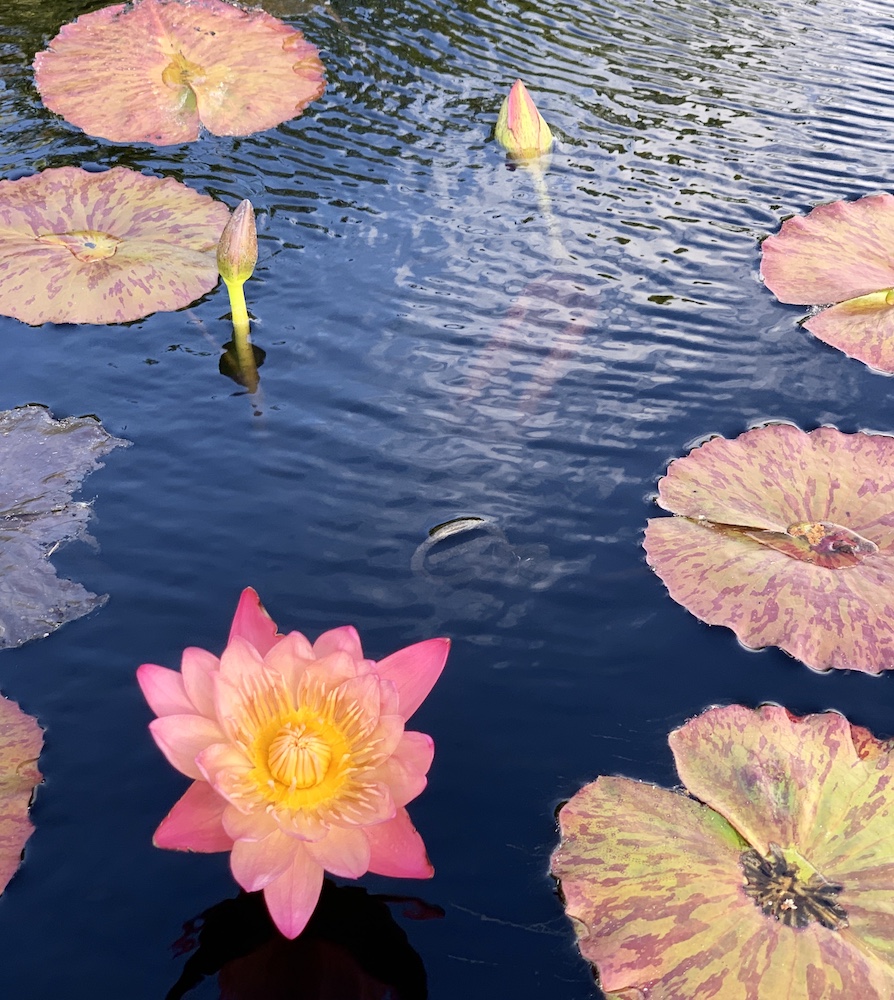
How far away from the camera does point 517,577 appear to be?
274 cm

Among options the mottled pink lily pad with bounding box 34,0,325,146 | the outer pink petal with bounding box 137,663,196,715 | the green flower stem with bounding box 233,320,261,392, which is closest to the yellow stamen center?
the outer pink petal with bounding box 137,663,196,715

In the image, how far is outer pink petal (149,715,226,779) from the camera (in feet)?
5.86

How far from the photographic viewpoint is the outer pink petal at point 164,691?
184 centimetres

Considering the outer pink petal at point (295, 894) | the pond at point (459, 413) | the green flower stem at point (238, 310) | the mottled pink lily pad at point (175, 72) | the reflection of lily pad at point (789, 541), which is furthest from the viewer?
the mottled pink lily pad at point (175, 72)

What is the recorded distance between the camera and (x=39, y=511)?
2.84 metres

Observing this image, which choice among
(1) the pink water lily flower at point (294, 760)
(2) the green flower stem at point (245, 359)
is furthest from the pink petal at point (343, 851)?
(2) the green flower stem at point (245, 359)

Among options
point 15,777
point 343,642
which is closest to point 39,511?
point 15,777

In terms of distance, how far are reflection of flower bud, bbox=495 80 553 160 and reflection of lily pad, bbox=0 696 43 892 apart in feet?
11.3

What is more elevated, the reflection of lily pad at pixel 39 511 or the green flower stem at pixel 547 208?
the green flower stem at pixel 547 208

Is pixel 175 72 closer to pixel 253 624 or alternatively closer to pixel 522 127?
pixel 522 127

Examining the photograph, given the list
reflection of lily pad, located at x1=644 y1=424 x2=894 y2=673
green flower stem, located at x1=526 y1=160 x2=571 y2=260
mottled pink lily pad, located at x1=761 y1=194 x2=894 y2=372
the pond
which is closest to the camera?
the pond

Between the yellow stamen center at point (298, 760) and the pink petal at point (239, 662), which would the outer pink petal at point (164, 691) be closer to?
the pink petal at point (239, 662)

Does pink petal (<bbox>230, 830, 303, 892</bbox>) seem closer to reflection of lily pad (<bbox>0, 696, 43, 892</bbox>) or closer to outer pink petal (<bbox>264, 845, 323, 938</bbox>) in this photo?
outer pink petal (<bbox>264, 845, 323, 938</bbox>)

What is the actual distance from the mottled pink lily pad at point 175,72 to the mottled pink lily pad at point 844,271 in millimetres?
2527
